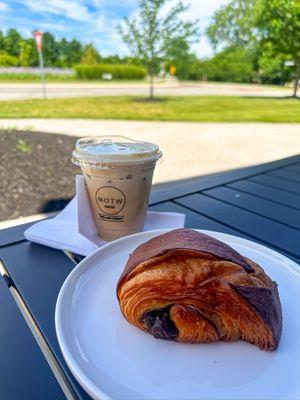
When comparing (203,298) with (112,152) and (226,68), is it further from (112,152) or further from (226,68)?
(226,68)

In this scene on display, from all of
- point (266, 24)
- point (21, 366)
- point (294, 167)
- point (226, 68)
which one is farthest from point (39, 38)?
point (226, 68)

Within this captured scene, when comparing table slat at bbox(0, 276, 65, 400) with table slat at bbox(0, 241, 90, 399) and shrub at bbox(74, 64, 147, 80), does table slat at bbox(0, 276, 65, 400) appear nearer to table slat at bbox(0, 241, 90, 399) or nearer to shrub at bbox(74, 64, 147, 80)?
table slat at bbox(0, 241, 90, 399)

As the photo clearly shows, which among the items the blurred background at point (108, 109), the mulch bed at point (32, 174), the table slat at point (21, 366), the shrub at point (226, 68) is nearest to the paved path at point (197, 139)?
the blurred background at point (108, 109)

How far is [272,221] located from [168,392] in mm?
632

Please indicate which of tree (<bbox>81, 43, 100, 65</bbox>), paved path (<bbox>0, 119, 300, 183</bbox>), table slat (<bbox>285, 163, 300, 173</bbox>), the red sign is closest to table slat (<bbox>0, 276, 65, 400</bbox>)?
table slat (<bbox>285, 163, 300, 173</bbox>)

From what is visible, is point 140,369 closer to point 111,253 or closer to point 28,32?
point 111,253

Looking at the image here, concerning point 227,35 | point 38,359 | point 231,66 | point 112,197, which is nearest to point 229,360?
point 38,359

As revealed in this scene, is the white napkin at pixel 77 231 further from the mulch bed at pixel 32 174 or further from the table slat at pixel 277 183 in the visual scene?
the mulch bed at pixel 32 174

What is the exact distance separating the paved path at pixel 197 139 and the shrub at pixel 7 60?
1.46 m

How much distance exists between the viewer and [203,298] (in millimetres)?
396

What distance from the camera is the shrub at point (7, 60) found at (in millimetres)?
2166

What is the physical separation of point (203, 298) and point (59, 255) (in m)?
0.37

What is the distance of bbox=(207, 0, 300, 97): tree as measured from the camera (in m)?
9.01

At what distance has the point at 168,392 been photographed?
1.11ft
